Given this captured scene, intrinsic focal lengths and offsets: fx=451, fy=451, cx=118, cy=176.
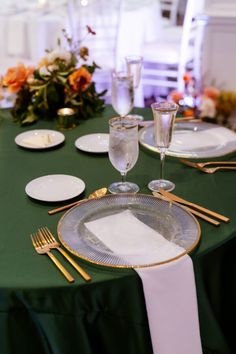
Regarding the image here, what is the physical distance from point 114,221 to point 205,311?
0.27 metres

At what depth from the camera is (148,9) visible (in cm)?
348

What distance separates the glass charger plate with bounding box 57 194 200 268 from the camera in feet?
2.81

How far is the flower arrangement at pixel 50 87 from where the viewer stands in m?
1.59

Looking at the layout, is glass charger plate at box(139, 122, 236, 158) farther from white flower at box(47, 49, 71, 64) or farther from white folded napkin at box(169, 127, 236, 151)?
white flower at box(47, 49, 71, 64)

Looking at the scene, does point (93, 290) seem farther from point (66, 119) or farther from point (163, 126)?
point (66, 119)

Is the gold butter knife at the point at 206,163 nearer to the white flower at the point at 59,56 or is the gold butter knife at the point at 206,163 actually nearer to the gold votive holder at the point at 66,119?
the gold votive holder at the point at 66,119

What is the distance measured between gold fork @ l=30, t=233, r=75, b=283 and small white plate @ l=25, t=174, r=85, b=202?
0.16 m

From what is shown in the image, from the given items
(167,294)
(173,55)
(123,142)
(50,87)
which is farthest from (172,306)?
(173,55)

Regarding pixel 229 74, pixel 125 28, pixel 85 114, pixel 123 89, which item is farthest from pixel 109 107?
pixel 125 28

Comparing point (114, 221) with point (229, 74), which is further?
point (229, 74)

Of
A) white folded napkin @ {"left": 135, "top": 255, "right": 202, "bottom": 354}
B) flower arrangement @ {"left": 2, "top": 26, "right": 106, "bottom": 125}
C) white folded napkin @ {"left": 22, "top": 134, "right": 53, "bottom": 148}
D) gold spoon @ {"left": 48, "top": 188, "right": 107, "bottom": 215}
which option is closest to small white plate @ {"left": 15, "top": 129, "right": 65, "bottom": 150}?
white folded napkin @ {"left": 22, "top": 134, "right": 53, "bottom": 148}

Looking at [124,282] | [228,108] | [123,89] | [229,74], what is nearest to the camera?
[124,282]

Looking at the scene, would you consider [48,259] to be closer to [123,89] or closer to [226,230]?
[226,230]

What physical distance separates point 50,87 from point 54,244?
827 millimetres
